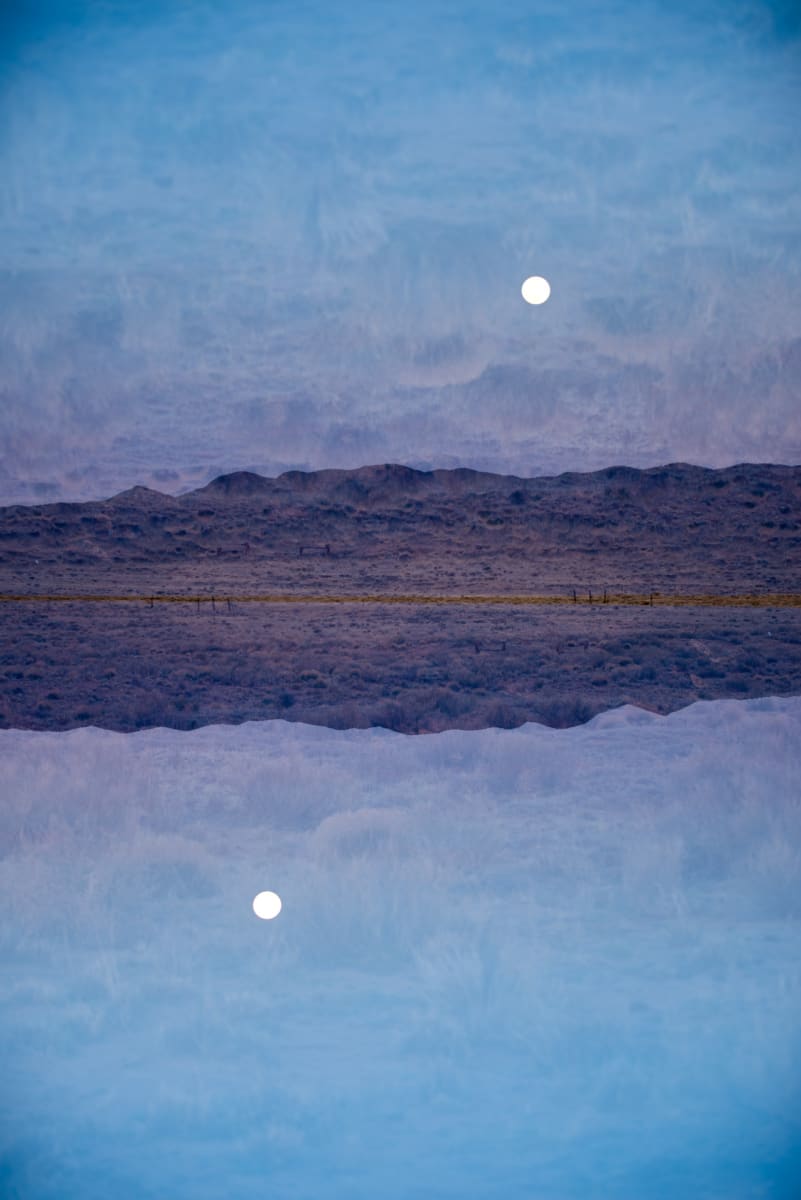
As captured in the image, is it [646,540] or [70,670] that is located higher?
[646,540]

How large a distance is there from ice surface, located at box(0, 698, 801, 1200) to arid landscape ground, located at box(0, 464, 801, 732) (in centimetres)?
187

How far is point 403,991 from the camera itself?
3121 mm

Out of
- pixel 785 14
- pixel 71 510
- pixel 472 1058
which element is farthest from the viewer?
pixel 71 510

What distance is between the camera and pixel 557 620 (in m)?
9.67

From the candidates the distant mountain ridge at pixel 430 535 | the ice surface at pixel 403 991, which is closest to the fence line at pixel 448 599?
the distant mountain ridge at pixel 430 535

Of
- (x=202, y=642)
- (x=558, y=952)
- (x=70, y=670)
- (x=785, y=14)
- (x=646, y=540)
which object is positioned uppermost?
(x=646, y=540)

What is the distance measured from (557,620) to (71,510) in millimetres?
4684

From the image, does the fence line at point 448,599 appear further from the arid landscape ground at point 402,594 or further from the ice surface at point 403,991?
the ice surface at point 403,991

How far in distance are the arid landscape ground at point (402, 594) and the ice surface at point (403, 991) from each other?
1870mm

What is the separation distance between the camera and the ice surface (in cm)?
258

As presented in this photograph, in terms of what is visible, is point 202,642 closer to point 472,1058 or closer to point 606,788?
point 606,788

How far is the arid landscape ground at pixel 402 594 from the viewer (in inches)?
271

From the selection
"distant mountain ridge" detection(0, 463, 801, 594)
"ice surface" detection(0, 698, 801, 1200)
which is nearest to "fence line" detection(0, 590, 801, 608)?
"distant mountain ridge" detection(0, 463, 801, 594)

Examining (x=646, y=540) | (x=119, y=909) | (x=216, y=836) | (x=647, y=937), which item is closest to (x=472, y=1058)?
(x=647, y=937)
